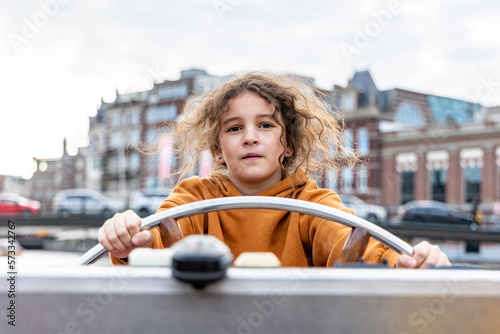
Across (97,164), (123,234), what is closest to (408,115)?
(97,164)

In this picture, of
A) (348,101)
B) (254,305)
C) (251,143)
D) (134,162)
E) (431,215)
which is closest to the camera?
(254,305)

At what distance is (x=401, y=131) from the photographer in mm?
28547

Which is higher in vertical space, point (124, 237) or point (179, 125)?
point (179, 125)

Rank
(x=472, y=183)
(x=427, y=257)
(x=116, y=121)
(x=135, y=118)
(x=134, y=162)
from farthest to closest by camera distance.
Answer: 1. (x=116, y=121)
2. (x=134, y=162)
3. (x=135, y=118)
4. (x=472, y=183)
5. (x=427, y=257)

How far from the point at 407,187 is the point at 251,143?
2770cm

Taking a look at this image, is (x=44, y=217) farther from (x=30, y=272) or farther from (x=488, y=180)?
(x=30, y=272)

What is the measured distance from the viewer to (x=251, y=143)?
162 centimetres

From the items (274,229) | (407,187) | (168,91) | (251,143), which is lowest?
(407,187)

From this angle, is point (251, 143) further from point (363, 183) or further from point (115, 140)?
point (115, 140)

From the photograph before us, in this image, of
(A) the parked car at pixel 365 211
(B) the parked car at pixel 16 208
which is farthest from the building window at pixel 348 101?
(B) the parked car at pixel 16 208

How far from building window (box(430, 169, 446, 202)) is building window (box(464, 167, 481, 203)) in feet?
3.76

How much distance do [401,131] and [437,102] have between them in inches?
190

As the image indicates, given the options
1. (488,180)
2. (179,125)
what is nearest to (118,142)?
(488,180)

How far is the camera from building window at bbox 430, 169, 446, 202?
2653 cm
